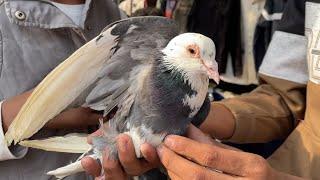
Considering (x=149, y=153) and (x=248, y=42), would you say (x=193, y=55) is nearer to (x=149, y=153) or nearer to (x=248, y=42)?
(x=149, y=153)

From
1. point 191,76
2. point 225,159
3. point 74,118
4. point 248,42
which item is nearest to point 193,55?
point 191,76

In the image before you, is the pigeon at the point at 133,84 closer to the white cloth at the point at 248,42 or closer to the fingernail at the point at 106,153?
the fingernail at the point at 106,153

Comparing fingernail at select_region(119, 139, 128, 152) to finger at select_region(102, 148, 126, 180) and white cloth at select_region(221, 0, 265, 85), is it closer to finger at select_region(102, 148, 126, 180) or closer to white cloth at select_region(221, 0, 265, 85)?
finger at select_region(102, 148, 126, 180)

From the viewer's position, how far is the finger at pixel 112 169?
0.68 m

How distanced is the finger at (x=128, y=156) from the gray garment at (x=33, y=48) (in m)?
0.16

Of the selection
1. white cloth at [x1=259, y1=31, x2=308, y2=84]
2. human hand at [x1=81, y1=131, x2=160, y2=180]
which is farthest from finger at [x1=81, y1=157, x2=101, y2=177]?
white cloth at [x1=259, y1=31, x2=308, y2=84]

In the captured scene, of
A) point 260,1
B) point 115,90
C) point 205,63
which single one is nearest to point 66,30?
point 115,90

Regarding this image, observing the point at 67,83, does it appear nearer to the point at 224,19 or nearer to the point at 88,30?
the point at 88,30

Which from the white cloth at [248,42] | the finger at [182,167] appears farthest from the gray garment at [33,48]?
the white cloth at [248,42]

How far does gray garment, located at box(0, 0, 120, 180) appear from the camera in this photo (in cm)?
72

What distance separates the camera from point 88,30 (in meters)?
0.80

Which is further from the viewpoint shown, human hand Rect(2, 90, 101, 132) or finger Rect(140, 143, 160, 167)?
human hand Rect(2, 90, 101, 132)

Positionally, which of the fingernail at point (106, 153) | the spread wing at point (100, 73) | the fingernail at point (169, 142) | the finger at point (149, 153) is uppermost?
the spread wing at point (100, 73)

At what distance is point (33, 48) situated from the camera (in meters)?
0.75
